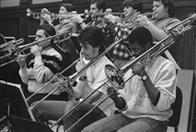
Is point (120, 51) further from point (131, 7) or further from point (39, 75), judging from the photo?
point (39, 75)

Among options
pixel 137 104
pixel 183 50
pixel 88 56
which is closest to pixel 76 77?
pixel 88 56

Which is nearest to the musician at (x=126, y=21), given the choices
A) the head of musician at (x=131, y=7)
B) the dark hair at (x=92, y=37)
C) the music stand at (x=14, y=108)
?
the head of musician at (x=131, y=7)

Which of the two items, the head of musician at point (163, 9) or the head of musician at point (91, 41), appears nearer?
the head of musician at point (91, 41)

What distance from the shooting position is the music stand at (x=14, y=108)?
2.03 meters

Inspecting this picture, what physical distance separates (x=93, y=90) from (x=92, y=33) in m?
0.47

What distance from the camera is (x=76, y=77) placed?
2.57m

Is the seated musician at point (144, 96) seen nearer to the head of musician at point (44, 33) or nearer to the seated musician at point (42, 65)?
the seated musician at point (42, 65)

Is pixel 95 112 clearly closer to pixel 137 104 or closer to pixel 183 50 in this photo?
pixel 137 104

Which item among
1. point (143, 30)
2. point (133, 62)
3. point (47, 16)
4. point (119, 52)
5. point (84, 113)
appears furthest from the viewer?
point (47, 16)

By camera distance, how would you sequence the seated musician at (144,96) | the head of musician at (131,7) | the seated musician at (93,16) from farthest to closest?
1. the seated musician at (93,16)
2. the head of musician at (131,7)
3. the seated musician at (144,96)

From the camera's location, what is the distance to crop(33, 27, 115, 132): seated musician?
2.36m

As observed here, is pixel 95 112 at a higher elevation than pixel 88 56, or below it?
below

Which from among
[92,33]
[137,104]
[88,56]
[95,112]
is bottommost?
[95,112]

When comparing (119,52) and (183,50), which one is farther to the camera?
(183,50)
